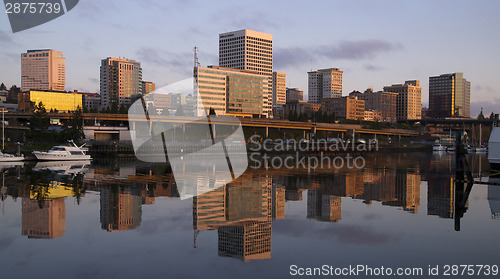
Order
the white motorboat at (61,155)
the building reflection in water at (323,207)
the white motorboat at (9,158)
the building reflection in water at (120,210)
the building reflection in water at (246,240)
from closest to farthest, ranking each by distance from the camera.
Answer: the building reflection in water at (246,240) < the building reflection in water at (120,210) < the building reflection in water at (323,207) < the white motorboat at (9,158) < the white motorboat at (61,155)

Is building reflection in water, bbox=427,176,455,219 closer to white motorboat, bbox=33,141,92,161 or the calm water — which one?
the calm water

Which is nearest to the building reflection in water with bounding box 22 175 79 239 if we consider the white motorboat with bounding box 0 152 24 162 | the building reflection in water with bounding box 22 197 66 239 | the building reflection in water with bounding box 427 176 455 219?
the building reflection in water with bounding box 22 197 66 239

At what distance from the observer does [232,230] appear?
1998cm

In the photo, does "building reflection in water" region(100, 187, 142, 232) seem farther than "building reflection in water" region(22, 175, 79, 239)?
Yes

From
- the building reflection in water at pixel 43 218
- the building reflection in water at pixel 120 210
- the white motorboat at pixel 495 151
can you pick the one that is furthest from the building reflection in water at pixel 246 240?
the white motorboat at pixel 495 151

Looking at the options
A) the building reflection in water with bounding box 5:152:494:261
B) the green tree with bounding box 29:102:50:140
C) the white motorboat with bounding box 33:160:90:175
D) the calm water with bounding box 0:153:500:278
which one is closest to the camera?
the calm water with bounding box 0:153:500:278

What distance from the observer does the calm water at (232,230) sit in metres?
15.0

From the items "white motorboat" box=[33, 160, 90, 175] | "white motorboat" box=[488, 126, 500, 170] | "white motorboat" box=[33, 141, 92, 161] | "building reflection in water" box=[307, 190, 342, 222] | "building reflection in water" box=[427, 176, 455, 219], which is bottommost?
"white motorboat" box=[33, 160, 90, 175]

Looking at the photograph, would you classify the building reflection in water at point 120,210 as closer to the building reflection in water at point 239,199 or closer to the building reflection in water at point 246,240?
the building reflection in water at point 239,199

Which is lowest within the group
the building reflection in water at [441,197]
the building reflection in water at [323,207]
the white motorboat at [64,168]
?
the white motorboat at [64,168]

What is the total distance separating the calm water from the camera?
49.2 feet

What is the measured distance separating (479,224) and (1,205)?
27.4 meters

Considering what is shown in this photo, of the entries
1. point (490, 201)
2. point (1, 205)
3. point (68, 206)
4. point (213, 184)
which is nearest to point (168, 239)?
point (68, 206)

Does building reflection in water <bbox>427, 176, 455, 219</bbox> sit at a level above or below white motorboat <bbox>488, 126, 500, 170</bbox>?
below
